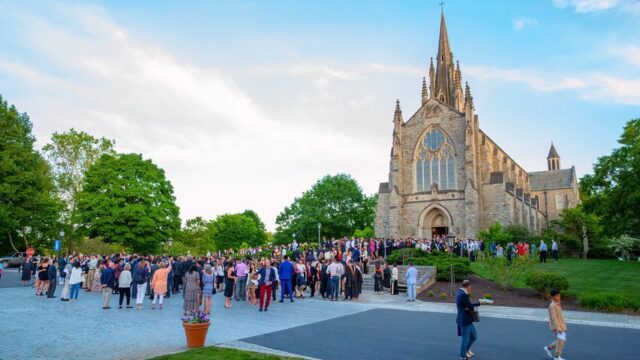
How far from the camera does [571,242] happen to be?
43.9 meters

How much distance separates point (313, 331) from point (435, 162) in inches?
1458

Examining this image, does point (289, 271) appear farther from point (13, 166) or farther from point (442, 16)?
point (442, 16)

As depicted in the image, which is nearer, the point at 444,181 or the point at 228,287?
the point at 228,287

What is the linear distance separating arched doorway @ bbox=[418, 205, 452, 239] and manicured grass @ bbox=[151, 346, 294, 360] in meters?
38.4

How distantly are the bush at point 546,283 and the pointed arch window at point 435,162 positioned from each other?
1078 inches

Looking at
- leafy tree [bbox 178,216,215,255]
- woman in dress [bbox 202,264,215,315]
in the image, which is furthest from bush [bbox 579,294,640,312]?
leafy tree [bbox 178,216,215,255]

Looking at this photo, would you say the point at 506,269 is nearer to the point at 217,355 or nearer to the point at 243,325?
the point at 243,325

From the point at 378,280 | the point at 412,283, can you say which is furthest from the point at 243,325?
the point at 378,280

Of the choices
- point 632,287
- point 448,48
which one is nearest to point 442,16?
point 448,48

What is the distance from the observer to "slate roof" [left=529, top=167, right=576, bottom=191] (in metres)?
69.4

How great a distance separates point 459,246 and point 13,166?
37.5m

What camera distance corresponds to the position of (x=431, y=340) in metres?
10.6

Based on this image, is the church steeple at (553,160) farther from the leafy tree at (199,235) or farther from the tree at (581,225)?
the leafy tree at (199,235)

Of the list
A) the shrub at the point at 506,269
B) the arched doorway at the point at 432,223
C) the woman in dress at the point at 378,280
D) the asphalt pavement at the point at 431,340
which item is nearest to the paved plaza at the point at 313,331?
the asphalt pavement at the point at 431,340
